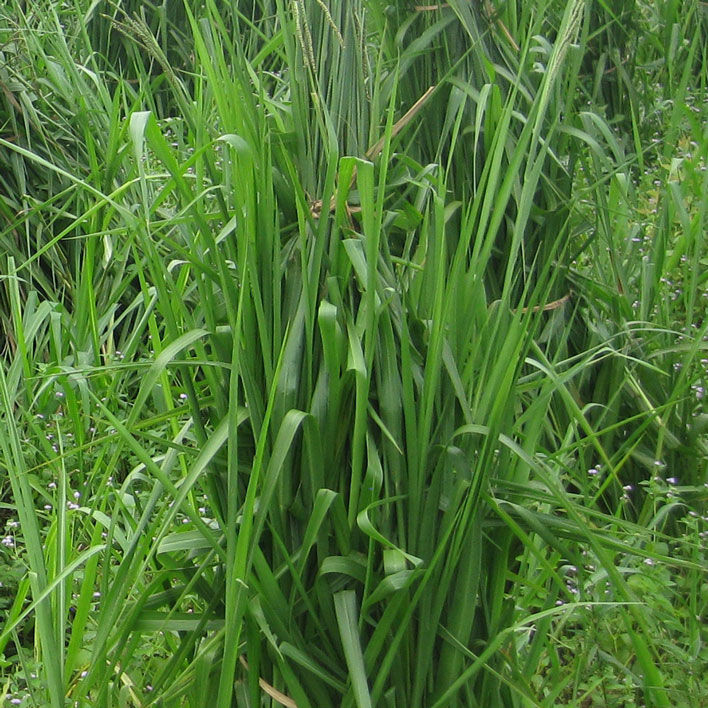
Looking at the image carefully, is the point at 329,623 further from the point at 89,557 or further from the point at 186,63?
the point at 186,63

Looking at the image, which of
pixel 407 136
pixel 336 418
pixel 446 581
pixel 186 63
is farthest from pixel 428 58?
pixel 186 63

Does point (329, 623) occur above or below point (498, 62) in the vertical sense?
below

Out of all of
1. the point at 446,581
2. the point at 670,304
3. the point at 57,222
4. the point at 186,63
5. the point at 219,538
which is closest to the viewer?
the point at 446,581

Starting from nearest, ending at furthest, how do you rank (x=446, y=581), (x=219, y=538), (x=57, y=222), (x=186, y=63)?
(x=446, y=581) < (x=219, y=538) < (x=57, y=222) < (x=186, y=63)

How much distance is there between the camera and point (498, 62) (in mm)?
2150

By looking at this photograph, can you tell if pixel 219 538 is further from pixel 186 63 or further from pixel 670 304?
pixel 186 63

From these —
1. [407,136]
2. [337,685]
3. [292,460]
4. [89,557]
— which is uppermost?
[407,136]

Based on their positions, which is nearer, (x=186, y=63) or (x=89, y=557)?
(x=89, y=557)

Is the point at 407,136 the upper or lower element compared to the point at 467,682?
upper

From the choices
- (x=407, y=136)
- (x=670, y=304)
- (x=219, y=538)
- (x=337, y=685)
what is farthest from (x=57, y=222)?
(x=337, y=685)

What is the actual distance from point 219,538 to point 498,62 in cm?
115

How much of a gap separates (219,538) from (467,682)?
0.37 meters

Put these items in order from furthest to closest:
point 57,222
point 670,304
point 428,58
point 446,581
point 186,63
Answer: point 186,63 → point 57,222 → point 670,304 → point 428,58 → point 446,581

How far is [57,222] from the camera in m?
3.07
